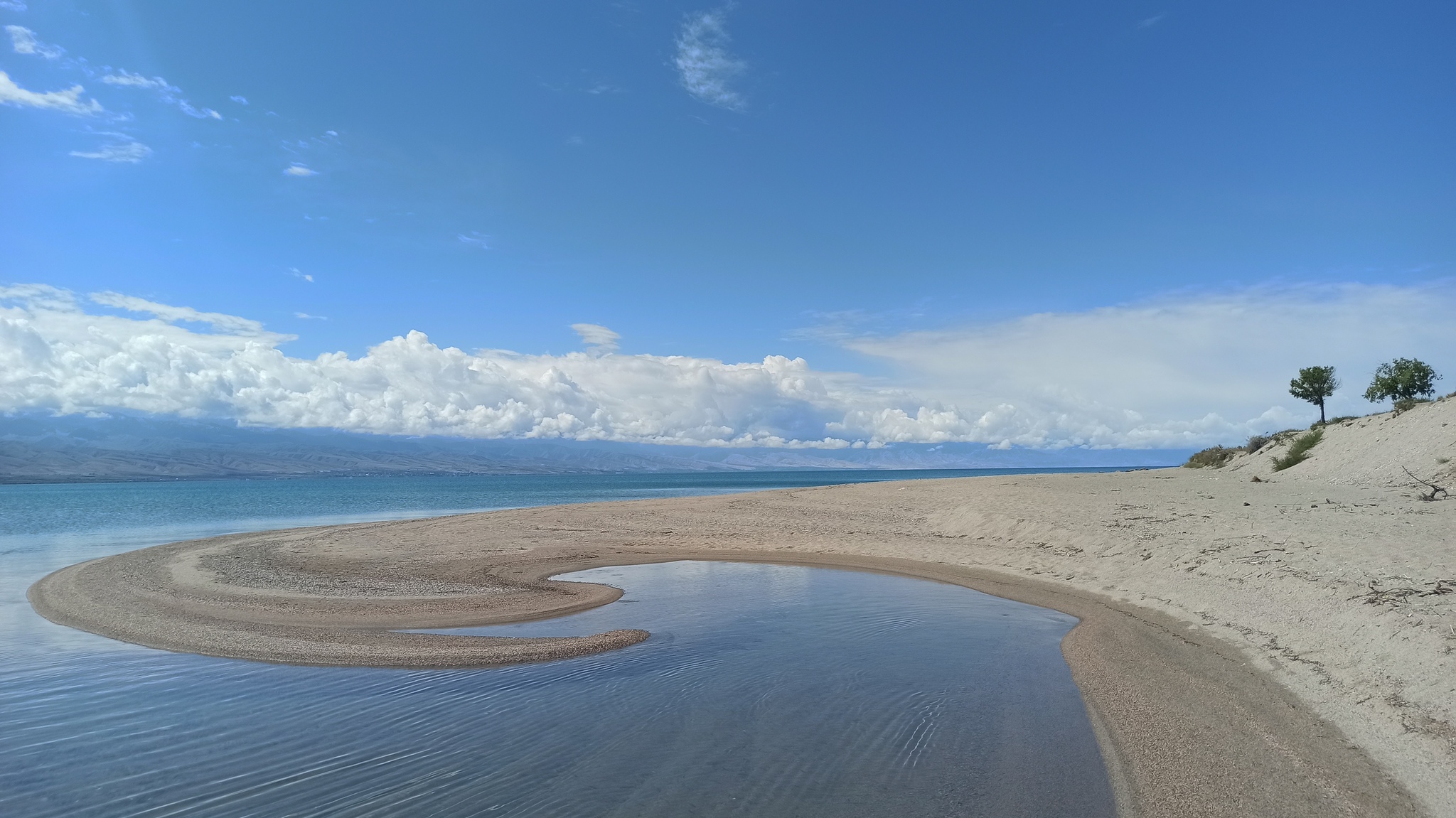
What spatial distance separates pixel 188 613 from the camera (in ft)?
51.8

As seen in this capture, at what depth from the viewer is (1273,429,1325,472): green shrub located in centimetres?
3766

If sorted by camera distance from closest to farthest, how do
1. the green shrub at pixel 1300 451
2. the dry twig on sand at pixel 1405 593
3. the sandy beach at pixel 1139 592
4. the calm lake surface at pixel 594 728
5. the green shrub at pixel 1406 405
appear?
the calm lake surface at pixel 594 728 → the sandy beach at pixel 1139 592 → the dry twig on sand at pixel 1405 593 → the green shrub at pixel 1406 405 → the green shrub at pixel 1300 451

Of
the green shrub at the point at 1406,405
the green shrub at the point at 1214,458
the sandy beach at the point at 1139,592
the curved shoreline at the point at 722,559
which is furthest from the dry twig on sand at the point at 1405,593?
the green shrub at the point at 1214,458

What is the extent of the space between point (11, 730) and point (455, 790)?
6.84 m

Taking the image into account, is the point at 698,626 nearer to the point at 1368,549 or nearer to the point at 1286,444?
the point at 1368,549

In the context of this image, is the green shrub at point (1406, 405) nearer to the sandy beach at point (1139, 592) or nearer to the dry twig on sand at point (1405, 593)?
the sandy beach at point (1139, 592)

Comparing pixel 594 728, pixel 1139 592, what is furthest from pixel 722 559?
pixel 594 728

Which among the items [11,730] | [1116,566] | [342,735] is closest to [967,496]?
[1116,566]

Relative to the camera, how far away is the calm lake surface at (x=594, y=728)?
711 cm

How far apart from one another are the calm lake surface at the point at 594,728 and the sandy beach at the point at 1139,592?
0.93 metres

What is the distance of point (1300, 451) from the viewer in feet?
126

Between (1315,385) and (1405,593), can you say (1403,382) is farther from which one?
(1405,593)

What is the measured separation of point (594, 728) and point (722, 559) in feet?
58.5

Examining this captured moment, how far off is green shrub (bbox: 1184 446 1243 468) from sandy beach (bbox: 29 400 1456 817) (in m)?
18.7
